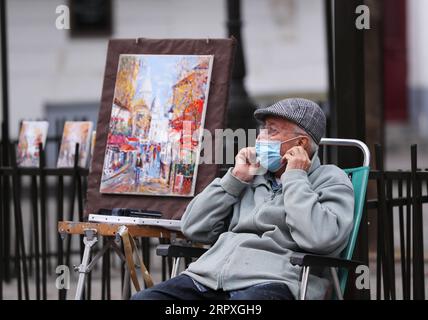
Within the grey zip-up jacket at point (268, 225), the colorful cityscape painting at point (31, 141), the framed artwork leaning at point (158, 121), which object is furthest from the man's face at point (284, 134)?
the colorful cityscape painting at point (31, 141)

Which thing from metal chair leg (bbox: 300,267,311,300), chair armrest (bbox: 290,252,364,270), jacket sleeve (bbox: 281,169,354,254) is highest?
jacket sleeve (bbox: 281,169,354,254)

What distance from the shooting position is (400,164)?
2017 cm

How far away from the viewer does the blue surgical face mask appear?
16.1 feet

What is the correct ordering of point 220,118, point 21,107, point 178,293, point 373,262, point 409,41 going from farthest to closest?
point 409,41
point 21,107
point 373,262
point 220,118
point 178,293

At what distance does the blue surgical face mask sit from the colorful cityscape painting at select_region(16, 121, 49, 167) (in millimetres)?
2303

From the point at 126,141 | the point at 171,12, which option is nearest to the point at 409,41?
the point at 171,12

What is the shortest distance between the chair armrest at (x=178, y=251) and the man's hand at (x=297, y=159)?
0.60m

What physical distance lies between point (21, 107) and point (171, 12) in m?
3.14

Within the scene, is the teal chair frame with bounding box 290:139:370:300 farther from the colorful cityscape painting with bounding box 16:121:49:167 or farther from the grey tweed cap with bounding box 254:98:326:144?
the colorful cityscape painting with bounding box 16:121:49:167

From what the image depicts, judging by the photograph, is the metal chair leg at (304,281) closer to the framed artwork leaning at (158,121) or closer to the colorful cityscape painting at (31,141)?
the framed artwork leaning at (158,121)

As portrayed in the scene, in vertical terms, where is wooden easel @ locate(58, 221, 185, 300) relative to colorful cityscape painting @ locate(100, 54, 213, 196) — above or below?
below

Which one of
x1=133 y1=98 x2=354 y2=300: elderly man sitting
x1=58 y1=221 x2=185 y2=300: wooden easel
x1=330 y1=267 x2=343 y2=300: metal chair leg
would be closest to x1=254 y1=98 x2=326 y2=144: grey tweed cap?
x1=133 y1=98 x2=354 y2=300: elderly man sitting

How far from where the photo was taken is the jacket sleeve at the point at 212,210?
4980 mm
